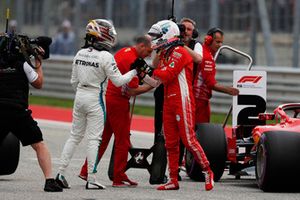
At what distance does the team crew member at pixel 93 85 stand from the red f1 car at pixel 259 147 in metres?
1.41

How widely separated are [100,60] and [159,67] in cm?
64

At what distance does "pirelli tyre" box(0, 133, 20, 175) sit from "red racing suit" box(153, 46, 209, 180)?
189 cm

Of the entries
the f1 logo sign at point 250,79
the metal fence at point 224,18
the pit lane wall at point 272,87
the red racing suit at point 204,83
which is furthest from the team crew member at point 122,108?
the metal fence at point 224,18

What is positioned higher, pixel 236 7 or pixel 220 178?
pixel 236 7

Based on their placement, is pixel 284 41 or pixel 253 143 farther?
pixel 284 41

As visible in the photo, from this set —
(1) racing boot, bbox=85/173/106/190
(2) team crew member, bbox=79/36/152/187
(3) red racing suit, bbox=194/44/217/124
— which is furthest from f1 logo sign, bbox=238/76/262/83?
(1) racing boot, bbox=85/173/106/190

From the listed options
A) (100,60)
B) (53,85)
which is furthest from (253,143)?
(53,85)

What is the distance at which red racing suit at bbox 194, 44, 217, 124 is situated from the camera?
13227 millimetres

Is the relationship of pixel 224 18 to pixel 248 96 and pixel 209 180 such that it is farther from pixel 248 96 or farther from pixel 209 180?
pixel 209 180

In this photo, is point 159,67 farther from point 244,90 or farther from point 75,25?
point 75,25

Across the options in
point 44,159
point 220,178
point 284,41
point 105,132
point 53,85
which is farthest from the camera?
point 53,85

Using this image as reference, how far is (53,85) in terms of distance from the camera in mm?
26844

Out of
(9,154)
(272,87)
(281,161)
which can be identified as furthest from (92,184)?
(272,87)

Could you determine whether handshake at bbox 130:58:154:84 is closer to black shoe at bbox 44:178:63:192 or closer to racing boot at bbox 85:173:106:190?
racing boot at bbox 85:173:106:190
